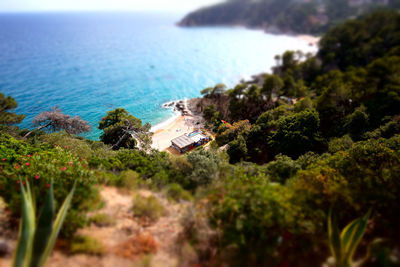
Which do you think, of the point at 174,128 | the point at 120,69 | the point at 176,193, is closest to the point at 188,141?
the point at 174,128

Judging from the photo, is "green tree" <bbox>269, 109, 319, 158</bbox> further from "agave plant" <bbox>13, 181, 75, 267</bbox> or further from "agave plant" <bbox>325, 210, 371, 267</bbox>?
"agave plant" <bbox>13, 181, 75, 267</bbox>

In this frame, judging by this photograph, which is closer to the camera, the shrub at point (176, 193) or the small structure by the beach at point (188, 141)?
the shrub at point (176, 193)

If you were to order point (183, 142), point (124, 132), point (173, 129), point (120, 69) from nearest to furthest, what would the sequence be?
point (124, 132) → point (183, 142) → point (173, 129) → point (120, 69)

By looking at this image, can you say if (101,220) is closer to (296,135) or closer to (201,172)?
(201,172)

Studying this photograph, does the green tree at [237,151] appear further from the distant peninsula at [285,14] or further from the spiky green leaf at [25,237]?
the distant peninsula at [285,14]

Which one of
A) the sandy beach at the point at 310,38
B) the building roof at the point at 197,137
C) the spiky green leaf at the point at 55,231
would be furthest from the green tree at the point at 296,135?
the sandy beach at the point at 310,38

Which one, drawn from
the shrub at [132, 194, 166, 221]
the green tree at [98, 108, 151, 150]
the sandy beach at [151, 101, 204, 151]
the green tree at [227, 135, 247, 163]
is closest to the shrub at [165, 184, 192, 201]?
the shrub at [132, 194, 166, 221]

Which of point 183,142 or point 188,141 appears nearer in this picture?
point 183,142

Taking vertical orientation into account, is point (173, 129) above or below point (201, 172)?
below
